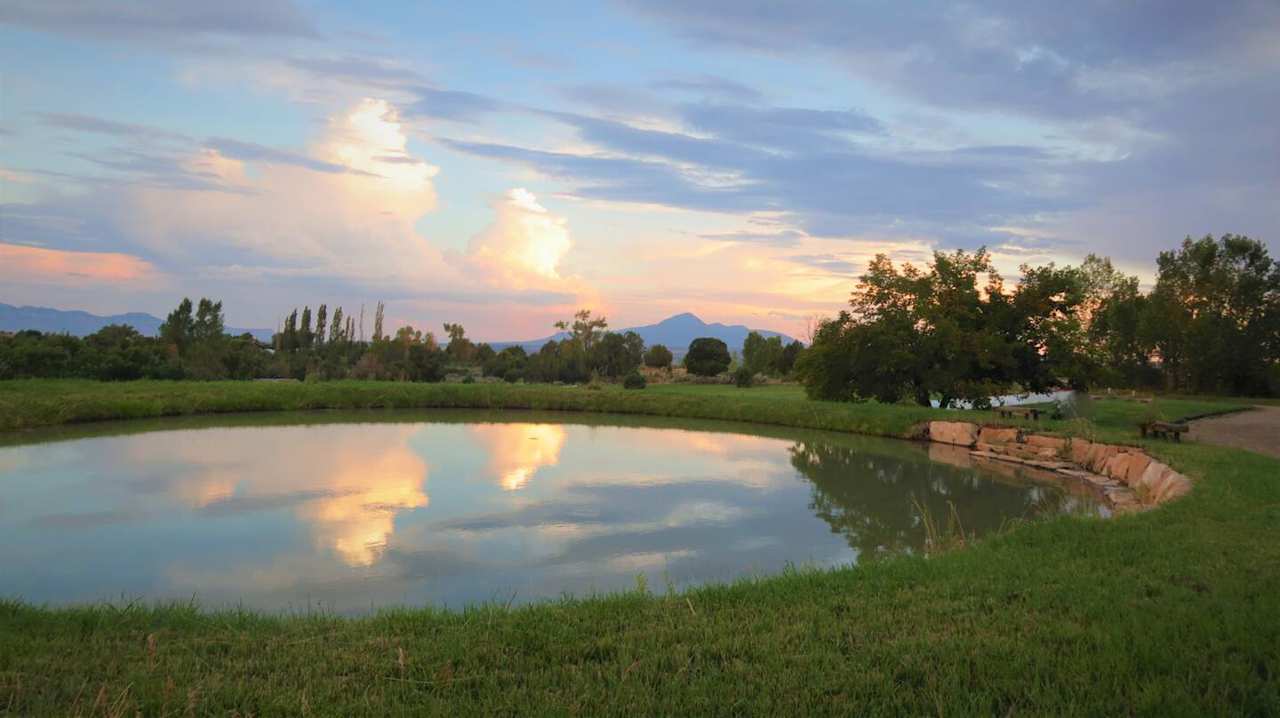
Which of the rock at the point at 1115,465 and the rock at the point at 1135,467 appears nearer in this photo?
the rock at the point at 1135,467

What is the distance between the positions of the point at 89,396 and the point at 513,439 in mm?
10682

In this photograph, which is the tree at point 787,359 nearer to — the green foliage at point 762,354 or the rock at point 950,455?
the green foliage at point 762,354

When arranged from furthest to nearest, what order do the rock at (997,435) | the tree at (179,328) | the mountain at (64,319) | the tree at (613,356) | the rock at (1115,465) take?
the mountain at (64,319)
the tree at (613,356)
the tree at (179,328)
the rock at (997,435)
the rock at (1115,465)

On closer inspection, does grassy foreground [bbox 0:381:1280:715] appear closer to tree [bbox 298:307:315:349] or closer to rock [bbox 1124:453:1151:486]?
rock [bbox 1124:453:1151:486]

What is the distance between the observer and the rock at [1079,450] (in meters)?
13.9

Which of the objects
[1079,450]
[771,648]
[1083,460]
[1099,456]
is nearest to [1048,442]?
[1079,450]

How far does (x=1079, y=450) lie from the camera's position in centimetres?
1416

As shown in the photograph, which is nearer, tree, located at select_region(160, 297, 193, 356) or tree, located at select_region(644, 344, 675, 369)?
tree, located at select_region(160, 297, 193, 356)

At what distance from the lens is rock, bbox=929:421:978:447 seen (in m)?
17.0

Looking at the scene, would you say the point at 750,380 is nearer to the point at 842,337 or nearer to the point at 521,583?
the point at 842,337

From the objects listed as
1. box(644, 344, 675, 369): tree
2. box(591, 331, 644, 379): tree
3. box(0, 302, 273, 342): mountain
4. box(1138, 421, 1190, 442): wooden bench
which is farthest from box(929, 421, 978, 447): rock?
box(0, 302, 273, 342): mountain

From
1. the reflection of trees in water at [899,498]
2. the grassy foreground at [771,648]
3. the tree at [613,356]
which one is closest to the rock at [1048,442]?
the reflection of trees in water at [899,498]

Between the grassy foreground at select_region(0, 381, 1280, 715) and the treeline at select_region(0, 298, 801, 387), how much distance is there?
952 inches

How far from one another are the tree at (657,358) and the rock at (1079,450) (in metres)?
31.1
